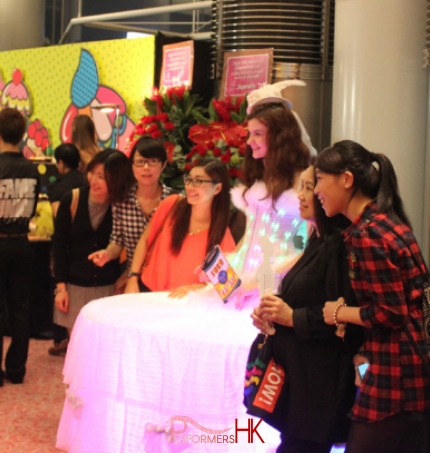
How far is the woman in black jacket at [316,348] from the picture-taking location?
2.46 meters

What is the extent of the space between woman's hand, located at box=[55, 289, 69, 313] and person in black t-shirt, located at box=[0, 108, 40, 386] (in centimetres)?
86

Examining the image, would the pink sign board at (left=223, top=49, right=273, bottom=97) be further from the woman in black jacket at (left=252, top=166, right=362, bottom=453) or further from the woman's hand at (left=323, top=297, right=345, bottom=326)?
the woman's hand at (left=323, top=297, right=345, bottom=326)

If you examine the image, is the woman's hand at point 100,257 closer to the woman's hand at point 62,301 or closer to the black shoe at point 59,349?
the woman's hand at point 62,301

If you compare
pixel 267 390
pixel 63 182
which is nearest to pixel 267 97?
pixel 267 390

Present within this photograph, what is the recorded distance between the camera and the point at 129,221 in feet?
13.8

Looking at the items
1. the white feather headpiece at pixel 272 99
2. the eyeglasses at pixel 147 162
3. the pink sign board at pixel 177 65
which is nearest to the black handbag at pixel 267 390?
the white feather headpiece at pixel 272 99

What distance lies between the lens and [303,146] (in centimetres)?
348

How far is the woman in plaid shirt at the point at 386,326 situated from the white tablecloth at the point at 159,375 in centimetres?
78

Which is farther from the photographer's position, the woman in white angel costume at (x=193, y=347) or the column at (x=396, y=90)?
the column at (x=396, y=90)

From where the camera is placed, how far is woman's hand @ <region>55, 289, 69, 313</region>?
4375 millimetres

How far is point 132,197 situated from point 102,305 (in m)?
0.85

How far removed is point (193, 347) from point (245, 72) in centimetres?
323

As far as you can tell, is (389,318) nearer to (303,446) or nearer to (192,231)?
(303,446)

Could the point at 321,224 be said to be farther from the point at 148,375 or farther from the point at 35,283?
the point at 35,283
